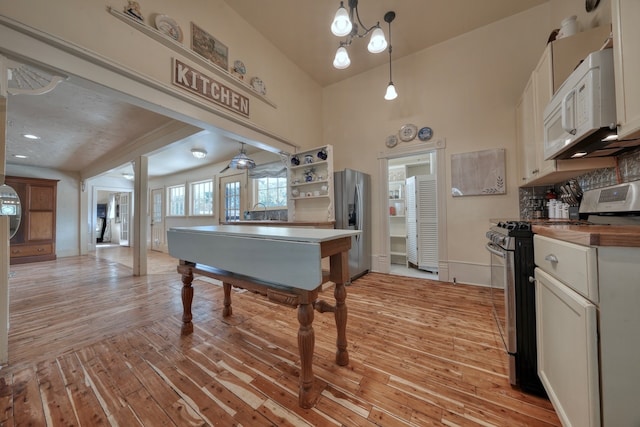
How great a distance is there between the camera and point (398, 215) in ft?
15.0

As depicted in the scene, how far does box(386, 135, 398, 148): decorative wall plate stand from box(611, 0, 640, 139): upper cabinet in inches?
93.7

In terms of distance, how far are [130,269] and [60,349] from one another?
3037 millimetres

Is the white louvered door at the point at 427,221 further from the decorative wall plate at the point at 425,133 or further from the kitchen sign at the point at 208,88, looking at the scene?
the kitchen sign at the point at 208,88

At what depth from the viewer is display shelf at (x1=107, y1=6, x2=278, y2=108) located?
1693 mm

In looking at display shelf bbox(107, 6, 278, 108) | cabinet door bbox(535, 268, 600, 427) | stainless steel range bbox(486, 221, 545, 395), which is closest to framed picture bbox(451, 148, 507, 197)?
stainless steel range bbox(486, 221, 545, 395)

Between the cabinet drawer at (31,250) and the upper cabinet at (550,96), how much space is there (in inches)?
362

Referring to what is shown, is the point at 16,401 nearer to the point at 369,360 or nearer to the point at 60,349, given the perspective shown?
the point at 60,349

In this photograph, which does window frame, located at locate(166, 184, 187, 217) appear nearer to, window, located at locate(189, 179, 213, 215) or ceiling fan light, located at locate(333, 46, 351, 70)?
window, located at locate(189, 179, 213, 215)

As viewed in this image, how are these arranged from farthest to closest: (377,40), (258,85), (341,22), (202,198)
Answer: (202,198) < (258,85) < (377,40) < (341,22)

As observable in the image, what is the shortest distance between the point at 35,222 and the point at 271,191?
5.69m

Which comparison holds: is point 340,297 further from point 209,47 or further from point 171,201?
point 171,201

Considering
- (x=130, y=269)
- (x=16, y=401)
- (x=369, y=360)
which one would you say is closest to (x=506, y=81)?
(x=369, y=360)

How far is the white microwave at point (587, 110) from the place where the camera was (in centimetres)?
113

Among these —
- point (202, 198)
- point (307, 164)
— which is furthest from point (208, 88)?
point (202, 198)
